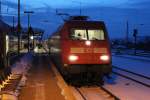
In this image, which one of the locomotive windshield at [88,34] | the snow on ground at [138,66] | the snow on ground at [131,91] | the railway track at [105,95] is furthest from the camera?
the snow on ground at [138,66]

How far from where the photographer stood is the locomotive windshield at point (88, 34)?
20984 mm

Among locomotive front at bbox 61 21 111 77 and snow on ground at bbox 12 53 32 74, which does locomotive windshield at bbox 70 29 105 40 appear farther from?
snow on ground at bbox 12 53 32 74

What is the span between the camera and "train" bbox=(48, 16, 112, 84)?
20234 millimetres

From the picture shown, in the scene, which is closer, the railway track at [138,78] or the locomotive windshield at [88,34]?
the locomotive windshield at [88,34]

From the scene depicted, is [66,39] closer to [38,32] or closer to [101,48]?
[101,48]

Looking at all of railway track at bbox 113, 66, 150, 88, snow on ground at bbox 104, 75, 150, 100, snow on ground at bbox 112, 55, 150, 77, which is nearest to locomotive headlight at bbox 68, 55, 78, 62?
snow on ground at bbox 104, 75, 150, 100

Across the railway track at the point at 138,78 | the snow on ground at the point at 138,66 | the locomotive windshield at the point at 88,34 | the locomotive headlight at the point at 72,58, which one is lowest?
the snow on ground at the point at 138,66

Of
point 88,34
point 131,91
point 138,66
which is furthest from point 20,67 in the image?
point 131,91

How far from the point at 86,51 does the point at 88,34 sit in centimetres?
109

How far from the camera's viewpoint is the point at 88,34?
2112 centimetres

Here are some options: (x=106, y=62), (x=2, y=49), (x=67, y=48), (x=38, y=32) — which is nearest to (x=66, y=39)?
(x=67, y=48)

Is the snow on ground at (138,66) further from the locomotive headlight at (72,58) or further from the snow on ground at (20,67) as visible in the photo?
the locomotive headlight at (72,58)

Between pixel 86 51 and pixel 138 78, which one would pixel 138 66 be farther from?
pixel 86 51

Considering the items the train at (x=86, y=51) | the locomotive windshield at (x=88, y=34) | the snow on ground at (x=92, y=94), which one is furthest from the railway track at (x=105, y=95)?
the locomotive windshield at (x=88, y=34)
